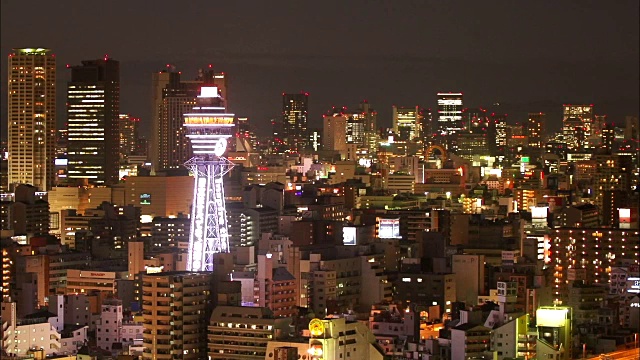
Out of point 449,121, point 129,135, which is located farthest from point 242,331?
point 449,121

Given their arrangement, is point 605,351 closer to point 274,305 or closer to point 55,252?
point 274,305

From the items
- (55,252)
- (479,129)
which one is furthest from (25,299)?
(479,129)

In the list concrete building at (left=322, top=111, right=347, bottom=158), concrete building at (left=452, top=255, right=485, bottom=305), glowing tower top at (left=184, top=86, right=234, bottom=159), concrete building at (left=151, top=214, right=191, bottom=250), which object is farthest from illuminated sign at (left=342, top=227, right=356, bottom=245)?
concrete building at (left=322, top=111, right=347, bottom=158)

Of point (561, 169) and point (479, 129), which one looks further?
point (479, 129)

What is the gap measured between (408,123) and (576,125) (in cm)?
565

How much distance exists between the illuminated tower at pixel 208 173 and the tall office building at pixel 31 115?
420 inches

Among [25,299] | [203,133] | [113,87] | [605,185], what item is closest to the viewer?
[25,299]

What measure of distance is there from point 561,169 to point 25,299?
17225mm

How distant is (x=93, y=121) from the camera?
33.1m

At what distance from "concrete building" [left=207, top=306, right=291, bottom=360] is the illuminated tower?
202 inches

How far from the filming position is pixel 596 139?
33.6 m

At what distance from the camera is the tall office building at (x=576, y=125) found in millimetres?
30391

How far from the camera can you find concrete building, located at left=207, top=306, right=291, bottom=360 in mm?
14086

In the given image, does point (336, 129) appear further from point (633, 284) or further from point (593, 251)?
point (633, 284)
